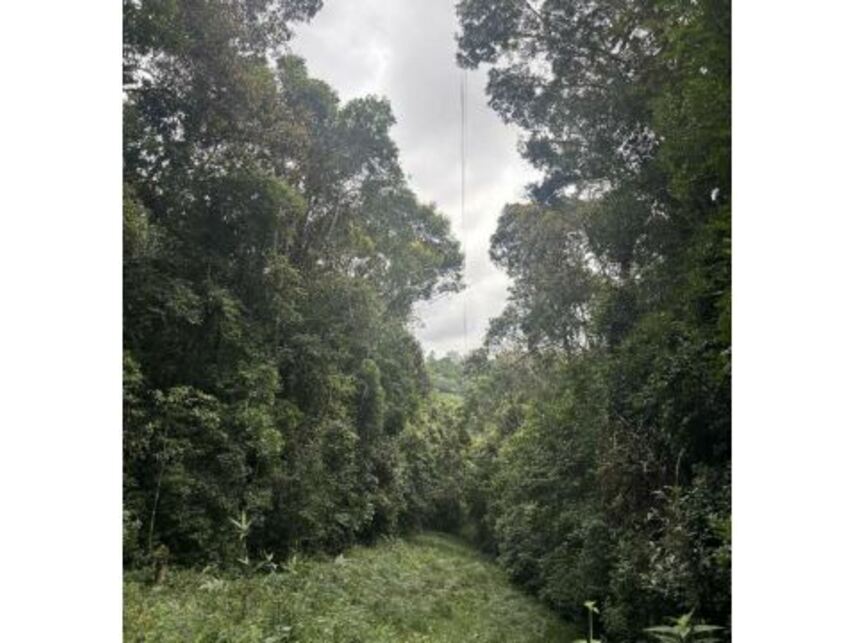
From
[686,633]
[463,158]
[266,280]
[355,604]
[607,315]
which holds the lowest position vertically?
[355,604]

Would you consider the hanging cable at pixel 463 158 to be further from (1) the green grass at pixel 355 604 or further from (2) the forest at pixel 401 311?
(1) the green grass at pixel 355 604

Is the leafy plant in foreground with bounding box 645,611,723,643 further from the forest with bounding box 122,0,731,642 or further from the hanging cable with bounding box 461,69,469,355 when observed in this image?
the hanging cable with bounding box 461,69,469,355

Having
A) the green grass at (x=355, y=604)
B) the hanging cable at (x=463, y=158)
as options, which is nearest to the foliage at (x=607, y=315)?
the hanging cable at (x=463, y=158)

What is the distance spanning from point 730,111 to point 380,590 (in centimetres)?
364

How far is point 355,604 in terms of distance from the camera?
3.75 m

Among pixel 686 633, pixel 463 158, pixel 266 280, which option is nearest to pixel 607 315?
pixel 463 158

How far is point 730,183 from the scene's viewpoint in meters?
3.49

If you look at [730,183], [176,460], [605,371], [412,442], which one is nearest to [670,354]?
→ [605,371]

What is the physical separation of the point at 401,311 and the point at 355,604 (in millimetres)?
2025

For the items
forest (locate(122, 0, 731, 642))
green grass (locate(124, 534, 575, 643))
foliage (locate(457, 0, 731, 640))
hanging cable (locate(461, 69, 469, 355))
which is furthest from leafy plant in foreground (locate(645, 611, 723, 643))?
hanging cable (locate(461, 69, 469, 355))

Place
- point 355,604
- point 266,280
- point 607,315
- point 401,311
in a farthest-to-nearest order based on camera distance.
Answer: point 401,311
point 266,280
point 607,315
point 355,604

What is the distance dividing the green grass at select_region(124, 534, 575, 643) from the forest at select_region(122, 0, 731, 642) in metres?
0.10

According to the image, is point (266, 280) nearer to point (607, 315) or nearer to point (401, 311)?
point (401, 311)
